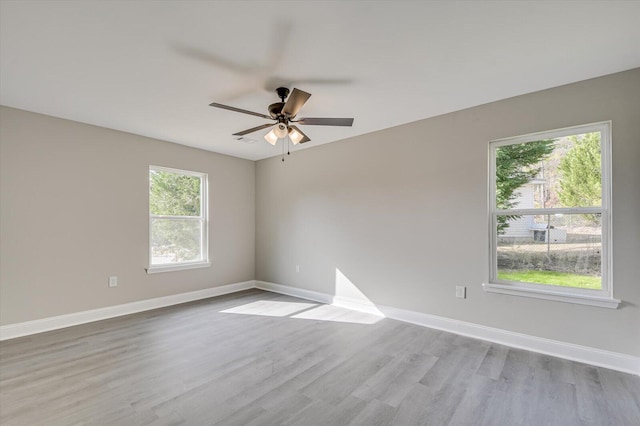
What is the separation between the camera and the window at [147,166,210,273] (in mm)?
4496

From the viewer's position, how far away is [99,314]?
3.82 meters

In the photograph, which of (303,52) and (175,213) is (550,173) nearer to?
(303,52)

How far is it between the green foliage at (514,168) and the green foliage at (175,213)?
453cm

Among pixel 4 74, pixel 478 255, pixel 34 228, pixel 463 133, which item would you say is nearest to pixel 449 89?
pixel 463 133

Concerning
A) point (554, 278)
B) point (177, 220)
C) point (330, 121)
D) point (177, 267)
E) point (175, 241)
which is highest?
point (330, 121)

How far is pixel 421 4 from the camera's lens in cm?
178

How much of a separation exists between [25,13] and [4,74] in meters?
1.15

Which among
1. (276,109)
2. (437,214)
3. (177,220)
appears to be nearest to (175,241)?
(177,220)

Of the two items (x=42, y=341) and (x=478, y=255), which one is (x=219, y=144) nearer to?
(x=42, y=341)

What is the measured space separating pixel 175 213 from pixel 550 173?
5079 millimetres

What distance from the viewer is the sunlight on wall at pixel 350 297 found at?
4.14m

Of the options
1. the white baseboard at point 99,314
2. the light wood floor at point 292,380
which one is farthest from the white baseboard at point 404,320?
the light wood floor at point 292,380

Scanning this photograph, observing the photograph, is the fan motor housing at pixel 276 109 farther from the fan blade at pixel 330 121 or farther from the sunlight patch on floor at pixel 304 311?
the sunlight patch on floor at pixel 304 311

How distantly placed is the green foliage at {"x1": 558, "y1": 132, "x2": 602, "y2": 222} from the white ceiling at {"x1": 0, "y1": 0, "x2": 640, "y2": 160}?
24.5 inches
